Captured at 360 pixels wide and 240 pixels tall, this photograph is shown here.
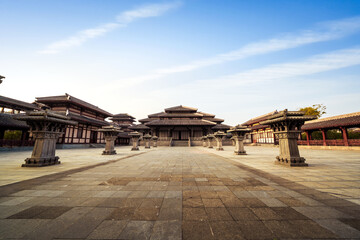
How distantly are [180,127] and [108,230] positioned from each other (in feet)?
106

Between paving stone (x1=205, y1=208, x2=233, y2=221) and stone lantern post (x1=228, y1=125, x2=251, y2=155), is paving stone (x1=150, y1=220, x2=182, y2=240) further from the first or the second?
stone lantern post (x1=228, y1=125, x2=251, y2=155)

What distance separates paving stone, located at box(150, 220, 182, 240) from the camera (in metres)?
1.87

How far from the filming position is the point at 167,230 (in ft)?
6.63

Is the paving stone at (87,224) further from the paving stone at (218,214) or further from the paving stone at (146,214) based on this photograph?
the paving stone at (218,214)

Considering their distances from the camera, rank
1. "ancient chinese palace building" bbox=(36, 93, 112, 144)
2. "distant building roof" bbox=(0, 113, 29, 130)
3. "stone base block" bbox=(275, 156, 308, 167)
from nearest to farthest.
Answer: "stone base block" bbox=(275, 156, 308, 167) → "distant building roof" bbox=(0, 113, 29, 130) → "ancient chinese palace building" bbox=(36, 93, 112, 144)

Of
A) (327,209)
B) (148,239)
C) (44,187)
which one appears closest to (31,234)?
(148,239)

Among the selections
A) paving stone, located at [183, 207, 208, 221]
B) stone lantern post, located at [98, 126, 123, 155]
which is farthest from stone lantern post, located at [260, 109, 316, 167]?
stone lantern post, located at [98, 126, 123, 155]

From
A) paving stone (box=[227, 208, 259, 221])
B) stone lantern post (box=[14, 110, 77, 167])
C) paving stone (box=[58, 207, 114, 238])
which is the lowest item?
paving stone (box=[58, 207, 114, 238])

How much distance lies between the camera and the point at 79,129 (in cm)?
2286

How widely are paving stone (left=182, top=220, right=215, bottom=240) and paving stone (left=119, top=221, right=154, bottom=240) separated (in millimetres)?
510

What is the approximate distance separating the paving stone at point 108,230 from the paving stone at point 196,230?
3.09 ft

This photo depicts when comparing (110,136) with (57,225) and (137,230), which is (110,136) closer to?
(57,225)

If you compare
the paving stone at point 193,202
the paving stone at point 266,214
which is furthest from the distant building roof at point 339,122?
the paving stone at point 193,202

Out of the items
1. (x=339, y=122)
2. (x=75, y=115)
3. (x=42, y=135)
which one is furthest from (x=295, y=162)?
(x=75, y=115)
